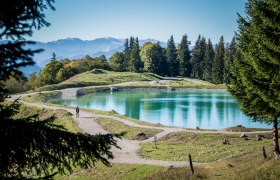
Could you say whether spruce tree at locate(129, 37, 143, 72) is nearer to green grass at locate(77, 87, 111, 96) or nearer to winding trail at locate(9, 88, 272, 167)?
green grass at locate(77, 87, 111, 96)

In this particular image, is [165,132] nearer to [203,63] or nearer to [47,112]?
[47,112]

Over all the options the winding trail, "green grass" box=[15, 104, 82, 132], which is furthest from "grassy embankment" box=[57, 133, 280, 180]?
"green grass" box=[15, 104, 82, 132]

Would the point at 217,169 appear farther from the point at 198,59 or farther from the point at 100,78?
the point at 198,59

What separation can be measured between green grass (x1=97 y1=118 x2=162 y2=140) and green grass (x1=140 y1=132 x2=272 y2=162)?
2.39 m

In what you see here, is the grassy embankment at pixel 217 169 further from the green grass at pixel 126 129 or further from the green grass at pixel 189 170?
the green grass at pixel 126 129

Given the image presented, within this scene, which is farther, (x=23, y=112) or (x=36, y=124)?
(x=23, y=112)

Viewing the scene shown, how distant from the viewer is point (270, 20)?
57.8 ft

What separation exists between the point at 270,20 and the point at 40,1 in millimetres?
14660

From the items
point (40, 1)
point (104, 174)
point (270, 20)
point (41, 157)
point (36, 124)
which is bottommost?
point (104, 174)

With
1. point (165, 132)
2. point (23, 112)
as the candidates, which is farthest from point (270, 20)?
point (23, 112)

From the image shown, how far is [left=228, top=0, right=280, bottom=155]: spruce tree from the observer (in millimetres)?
17594

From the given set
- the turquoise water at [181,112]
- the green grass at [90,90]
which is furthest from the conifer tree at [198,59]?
the turquoise water at [181,112]

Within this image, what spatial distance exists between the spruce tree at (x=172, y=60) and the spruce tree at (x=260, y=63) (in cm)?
12146

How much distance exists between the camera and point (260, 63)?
718 inches
